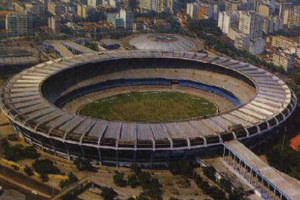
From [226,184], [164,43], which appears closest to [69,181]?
[226,184]

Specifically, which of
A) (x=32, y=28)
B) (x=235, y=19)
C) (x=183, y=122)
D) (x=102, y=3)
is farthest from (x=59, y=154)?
(x=102, y=3)

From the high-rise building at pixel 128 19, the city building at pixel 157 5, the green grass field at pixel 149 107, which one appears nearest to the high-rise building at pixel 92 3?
the city building at pixel 157 5

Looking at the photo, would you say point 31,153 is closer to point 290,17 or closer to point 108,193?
point 108,193

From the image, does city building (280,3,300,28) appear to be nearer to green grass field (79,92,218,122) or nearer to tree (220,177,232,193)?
green grass field (79,92,218,122)

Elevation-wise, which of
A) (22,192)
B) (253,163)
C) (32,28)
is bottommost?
(22,192)

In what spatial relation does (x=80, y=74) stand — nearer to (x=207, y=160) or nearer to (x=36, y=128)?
(x=36, y=128)
